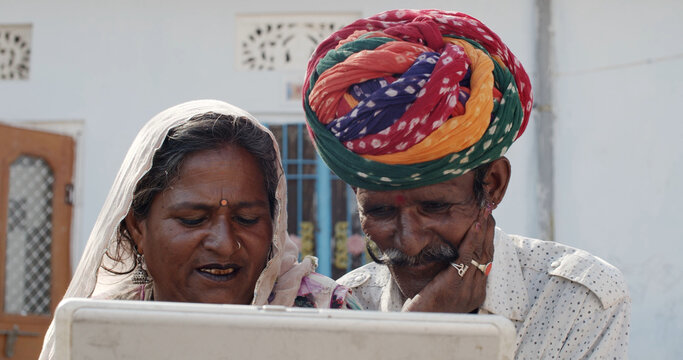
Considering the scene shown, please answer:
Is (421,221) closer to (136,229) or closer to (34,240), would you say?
(136,229)

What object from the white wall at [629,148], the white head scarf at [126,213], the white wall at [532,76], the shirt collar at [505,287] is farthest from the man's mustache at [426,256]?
the white wall at [629,148]

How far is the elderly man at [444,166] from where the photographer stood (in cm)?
178

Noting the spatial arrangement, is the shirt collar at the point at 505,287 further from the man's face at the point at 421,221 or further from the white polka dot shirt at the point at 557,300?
the man's face at the point at 421,221

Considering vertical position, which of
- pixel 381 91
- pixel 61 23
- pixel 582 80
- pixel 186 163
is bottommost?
pixel 186 163

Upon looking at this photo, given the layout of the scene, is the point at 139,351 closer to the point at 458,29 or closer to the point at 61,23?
the point at 458,29

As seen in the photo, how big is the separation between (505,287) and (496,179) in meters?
0.31

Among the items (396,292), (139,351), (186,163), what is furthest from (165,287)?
(139,351)

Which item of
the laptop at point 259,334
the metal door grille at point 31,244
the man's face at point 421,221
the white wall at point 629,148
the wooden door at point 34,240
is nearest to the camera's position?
the laptop at point 259,334

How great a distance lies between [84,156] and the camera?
5.23m

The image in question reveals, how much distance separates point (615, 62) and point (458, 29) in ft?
11.3

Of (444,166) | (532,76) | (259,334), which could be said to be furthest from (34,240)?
(259,334)

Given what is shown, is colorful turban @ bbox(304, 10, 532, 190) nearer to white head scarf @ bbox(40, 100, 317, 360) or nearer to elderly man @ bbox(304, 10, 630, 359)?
elderly man @ bbox(304, 10, 630, 359)

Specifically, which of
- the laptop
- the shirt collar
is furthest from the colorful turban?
the laptop

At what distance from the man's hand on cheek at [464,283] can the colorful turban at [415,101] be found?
208 millimetres
